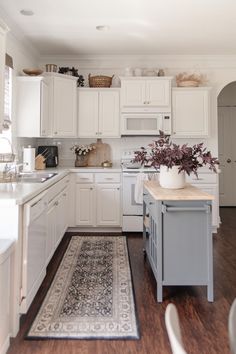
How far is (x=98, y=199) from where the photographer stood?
438 centimetres

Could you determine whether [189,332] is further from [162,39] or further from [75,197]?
[162,39]

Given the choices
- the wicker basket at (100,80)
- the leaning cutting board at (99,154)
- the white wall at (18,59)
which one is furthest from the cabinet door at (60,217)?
the wicker basket at (100,80)

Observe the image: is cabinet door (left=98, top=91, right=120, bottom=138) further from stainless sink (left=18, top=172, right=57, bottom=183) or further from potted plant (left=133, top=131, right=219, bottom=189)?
potted plant (left=133, top=131, right=219, bottom=189)

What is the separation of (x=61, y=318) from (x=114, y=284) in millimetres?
667

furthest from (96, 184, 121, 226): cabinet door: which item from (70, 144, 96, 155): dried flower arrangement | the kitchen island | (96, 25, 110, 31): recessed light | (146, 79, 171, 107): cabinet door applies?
(96, 25, 110, 31): recessed light

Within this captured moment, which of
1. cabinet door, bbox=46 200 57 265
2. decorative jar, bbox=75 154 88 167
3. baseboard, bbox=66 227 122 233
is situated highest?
decorative jar, bbox=75 154 88 167

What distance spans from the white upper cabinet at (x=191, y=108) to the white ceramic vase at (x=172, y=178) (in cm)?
211

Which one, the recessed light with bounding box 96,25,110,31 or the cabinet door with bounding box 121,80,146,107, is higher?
the recessed light with bounding box 96,25,110,31

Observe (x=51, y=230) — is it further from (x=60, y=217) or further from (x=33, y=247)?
(x=33, y=247)

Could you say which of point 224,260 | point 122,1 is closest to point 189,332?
point 224,260

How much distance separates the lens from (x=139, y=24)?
3553mm

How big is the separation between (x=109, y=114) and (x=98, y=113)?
0.18 metres

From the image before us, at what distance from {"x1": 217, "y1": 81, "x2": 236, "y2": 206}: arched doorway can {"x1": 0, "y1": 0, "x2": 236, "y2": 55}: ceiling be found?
2.00 metres

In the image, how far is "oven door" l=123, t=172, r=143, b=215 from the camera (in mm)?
4254
